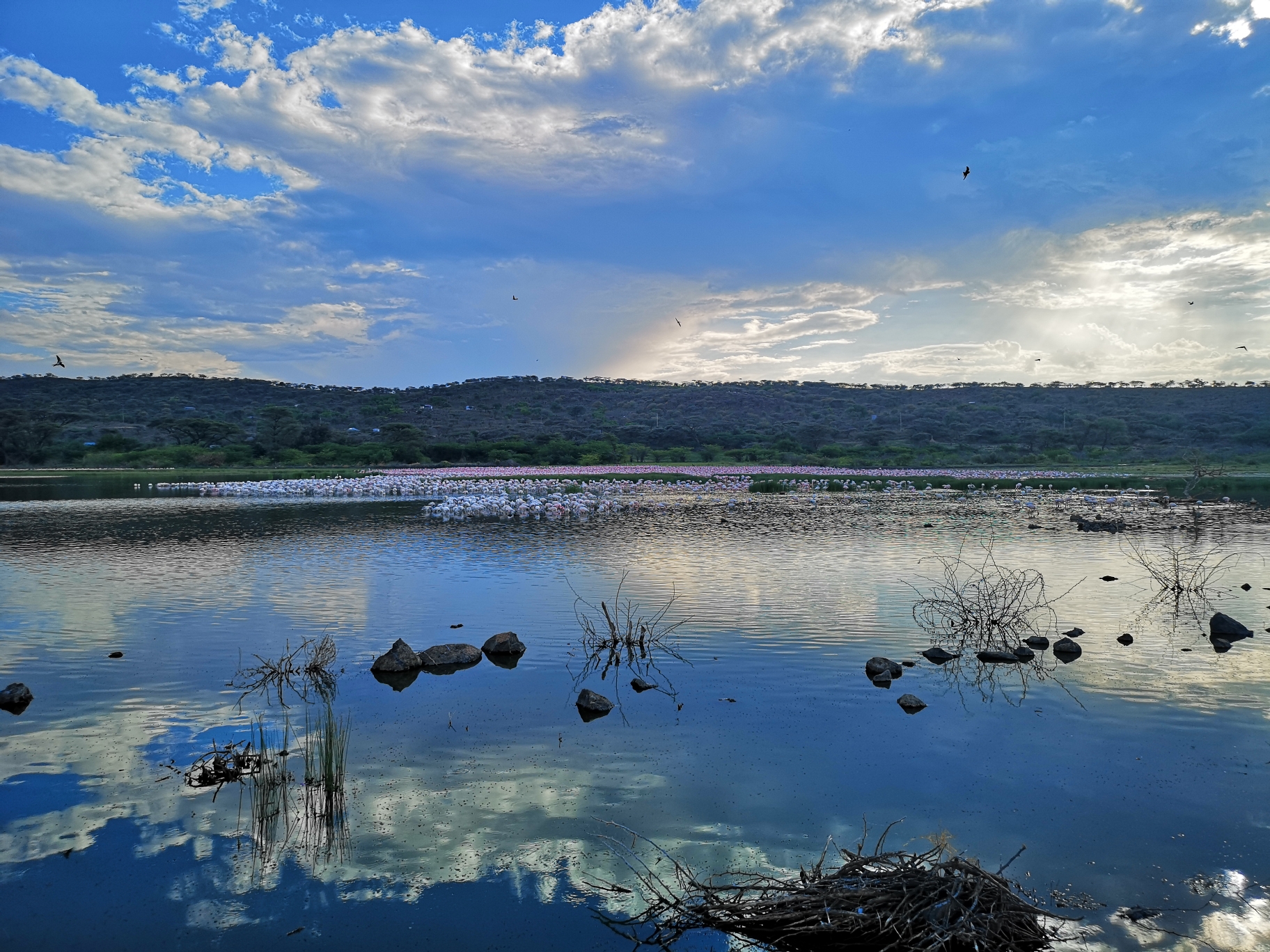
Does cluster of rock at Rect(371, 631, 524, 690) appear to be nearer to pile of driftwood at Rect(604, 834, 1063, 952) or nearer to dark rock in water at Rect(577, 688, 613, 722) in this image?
dark rock in water at Rect(577, 688, 613, 722)

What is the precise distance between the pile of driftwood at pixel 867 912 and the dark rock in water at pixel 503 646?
6.08 meters

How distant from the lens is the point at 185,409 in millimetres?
102812

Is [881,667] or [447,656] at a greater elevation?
[881,667]

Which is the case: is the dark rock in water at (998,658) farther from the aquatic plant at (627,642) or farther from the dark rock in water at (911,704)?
the aquatic plant at (627,642)

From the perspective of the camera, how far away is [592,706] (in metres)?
8.82

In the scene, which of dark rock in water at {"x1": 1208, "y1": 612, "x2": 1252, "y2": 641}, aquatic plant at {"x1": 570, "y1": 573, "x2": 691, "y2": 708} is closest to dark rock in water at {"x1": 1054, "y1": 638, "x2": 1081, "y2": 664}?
dark rock in water at {"x1": 1208, "y1": 612, "x2": 1252, "y2": 641}

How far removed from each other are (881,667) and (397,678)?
237 inches

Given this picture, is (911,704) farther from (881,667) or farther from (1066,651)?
(1066,651)

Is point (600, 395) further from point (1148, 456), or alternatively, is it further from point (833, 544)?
point (833, 544)

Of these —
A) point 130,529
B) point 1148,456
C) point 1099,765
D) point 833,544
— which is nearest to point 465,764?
point 1099,765

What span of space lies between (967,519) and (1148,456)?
163 feet

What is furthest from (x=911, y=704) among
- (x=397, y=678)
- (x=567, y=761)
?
(x=397, y=678)

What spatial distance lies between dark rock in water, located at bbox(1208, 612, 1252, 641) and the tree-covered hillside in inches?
1948

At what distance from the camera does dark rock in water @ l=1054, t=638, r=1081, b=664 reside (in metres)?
10.8
